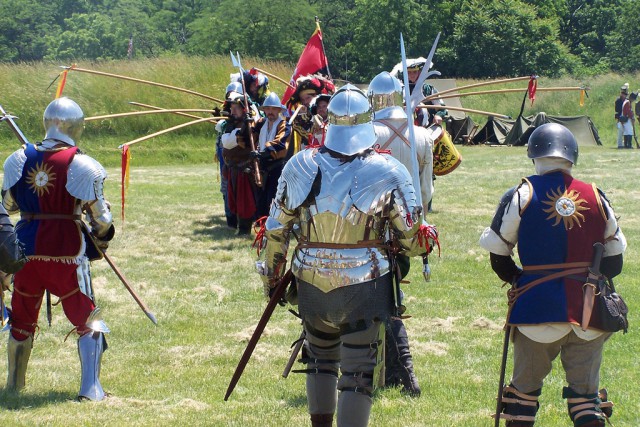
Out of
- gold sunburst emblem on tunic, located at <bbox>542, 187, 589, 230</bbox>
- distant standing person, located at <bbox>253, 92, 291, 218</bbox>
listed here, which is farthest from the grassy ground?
gold sunburst emblem on tunic, located at <bbox>542, 187, 589, 230</bbox>

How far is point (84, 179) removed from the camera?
18.1 feet

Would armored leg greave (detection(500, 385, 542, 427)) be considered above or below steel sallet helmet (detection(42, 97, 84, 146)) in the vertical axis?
below

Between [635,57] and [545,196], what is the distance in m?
47.5

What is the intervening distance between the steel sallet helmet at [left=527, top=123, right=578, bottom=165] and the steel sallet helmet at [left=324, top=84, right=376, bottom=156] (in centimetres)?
74

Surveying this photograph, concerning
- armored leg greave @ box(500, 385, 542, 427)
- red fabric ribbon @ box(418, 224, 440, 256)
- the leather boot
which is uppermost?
red fabric ribbon @ box(418, 224, 440, 256)

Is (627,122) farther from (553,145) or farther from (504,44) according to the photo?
(504,44)

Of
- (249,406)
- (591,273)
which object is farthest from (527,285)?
(249,406)

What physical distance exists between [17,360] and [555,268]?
3293 millimetres

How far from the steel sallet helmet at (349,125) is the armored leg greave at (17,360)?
97.4 inches

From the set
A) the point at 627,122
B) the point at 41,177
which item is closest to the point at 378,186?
the point at 41,177

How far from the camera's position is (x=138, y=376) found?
6.30 m

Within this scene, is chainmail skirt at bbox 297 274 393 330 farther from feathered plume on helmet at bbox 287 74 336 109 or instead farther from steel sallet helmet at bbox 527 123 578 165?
feathered plume on helmet at bbox 287 74 336 109

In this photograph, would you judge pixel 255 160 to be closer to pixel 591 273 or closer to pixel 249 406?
pixel 249 406

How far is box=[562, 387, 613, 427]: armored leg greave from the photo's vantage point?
4.35 m
